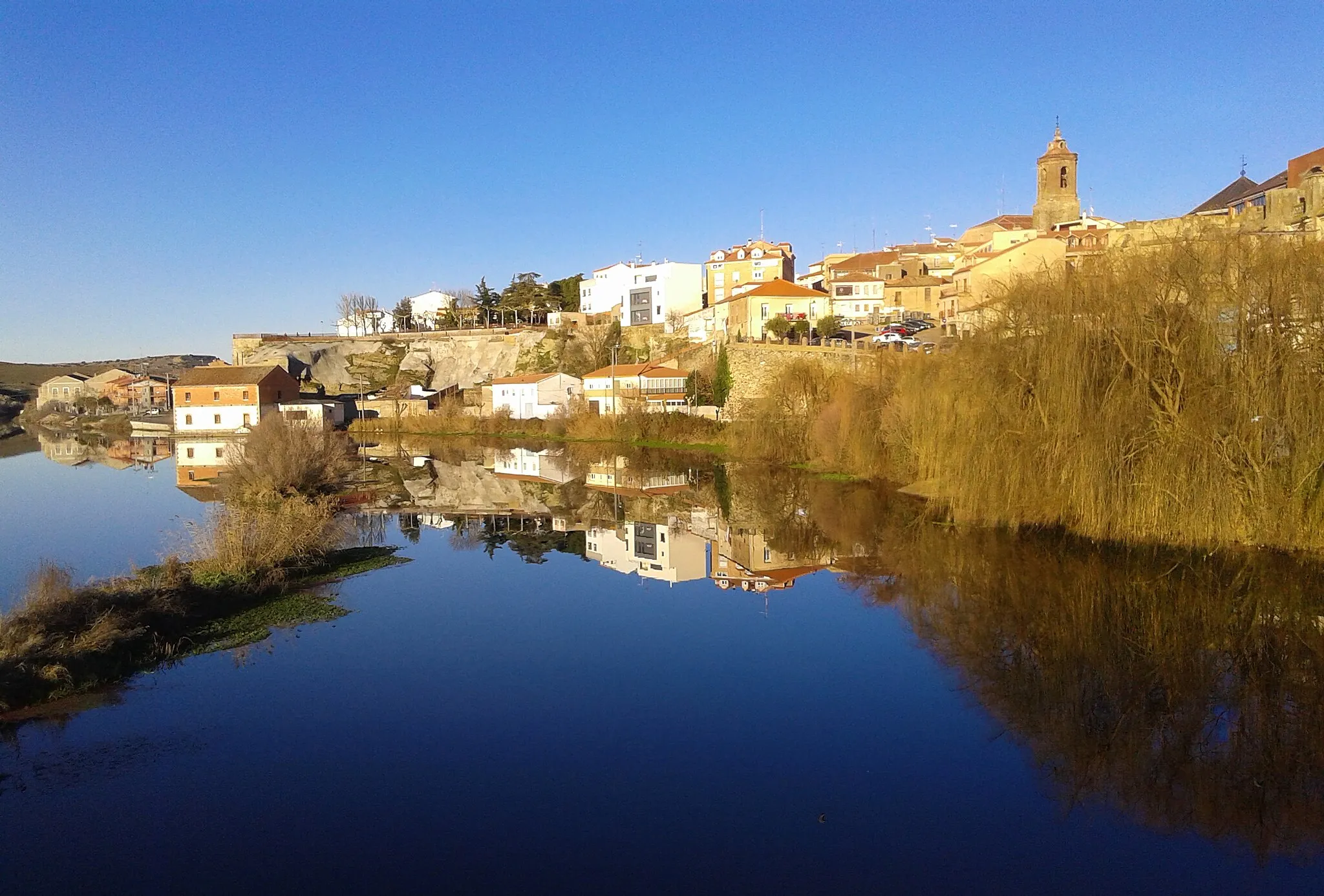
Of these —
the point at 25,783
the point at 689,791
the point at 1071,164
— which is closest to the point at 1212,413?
the point at 689,791

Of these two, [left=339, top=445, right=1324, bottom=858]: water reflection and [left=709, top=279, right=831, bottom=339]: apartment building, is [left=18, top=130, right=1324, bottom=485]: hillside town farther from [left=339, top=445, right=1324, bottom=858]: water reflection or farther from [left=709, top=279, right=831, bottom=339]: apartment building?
[left=339, top=445, right=1324, bottom=858]: water reflection

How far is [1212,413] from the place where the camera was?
633 inches

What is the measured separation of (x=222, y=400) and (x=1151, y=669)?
53128 mm

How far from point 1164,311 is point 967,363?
4.52 meters

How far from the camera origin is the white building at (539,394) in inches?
2157

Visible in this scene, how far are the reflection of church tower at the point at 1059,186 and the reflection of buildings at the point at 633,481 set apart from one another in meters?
34.9

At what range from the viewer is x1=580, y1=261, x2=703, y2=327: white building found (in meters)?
64.2

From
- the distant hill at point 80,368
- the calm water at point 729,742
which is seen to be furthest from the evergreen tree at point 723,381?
the distant hill at point 80,368

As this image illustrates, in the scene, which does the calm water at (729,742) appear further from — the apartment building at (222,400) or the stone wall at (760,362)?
the apartment building at (222,400)

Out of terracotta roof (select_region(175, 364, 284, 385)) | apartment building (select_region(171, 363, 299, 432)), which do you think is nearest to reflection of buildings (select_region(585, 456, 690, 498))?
apartment building (select_region(171, 363, 299, 432))

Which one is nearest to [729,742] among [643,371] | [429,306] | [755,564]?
[755,564]

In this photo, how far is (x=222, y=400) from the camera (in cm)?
5291

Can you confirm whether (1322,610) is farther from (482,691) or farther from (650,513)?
(650,513)

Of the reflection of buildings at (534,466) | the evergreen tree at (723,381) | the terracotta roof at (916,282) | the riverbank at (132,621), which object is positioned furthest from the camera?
the terracotta roof at (916,282)
